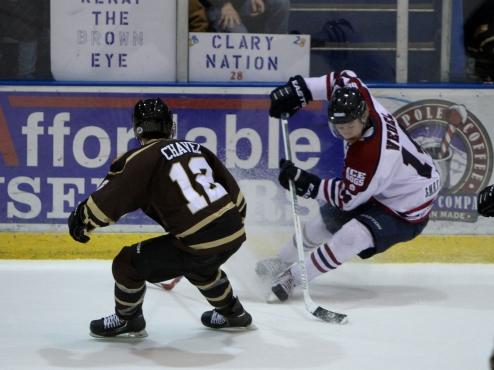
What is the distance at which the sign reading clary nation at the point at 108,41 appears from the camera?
18.4 ft

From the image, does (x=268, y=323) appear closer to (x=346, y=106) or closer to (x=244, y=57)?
(x=346, y=106)

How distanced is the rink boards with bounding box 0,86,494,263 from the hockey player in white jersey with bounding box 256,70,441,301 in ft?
2.36

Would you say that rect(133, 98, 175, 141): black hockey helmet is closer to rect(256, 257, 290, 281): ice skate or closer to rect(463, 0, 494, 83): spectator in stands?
rect(256, 257, 290, 281): ice skate

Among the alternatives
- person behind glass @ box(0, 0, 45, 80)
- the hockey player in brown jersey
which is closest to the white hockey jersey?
the hockey player in brown jersey

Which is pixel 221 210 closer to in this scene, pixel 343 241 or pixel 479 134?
pixel 343 241

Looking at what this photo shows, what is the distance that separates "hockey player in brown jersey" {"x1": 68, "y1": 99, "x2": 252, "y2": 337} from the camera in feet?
11.8

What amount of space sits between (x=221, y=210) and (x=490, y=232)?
7.11 feet

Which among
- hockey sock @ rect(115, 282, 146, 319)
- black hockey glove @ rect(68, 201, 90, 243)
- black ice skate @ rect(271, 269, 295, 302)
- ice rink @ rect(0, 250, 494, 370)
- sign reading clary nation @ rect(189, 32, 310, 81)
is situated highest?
sign reading clary nation @ rect(189, 32, 310, 81)

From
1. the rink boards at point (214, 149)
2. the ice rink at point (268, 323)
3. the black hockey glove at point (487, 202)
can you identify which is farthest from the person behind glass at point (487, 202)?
the rink boards at point (214, 149)

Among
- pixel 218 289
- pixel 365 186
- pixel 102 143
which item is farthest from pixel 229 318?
pixel 102 143

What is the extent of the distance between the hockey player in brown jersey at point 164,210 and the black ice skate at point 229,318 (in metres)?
0.12

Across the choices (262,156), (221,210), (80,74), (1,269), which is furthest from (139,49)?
(221,210)

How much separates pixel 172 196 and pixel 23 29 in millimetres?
2356

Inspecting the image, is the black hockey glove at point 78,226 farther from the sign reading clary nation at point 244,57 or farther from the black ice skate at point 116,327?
the sign reading clary nation at point 244,57
